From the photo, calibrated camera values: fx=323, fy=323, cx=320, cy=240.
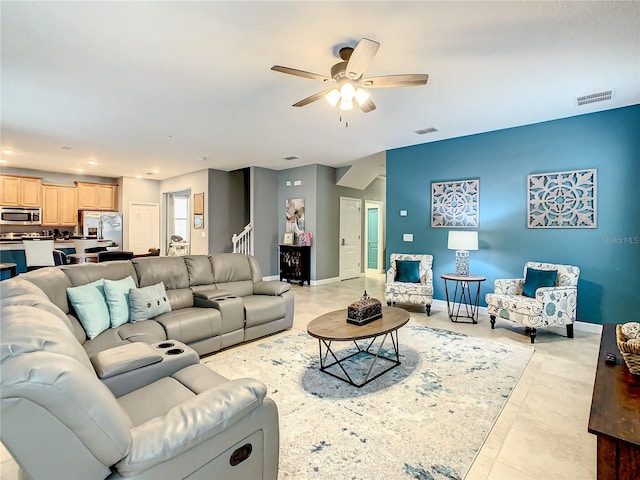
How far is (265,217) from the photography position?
7.85 meters

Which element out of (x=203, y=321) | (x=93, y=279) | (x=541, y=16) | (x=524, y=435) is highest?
(x=541, y=16)

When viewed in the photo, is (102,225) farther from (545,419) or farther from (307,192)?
(545,419)

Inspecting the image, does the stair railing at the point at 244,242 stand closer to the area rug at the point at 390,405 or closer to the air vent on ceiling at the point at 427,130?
the area rug at the point at 390,405

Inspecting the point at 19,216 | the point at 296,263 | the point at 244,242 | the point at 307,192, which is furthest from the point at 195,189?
the point at 19,216

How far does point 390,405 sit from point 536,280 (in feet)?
9.33

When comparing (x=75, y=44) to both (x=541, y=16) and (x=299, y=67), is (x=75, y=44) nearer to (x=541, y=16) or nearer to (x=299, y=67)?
(x=299, y=67)

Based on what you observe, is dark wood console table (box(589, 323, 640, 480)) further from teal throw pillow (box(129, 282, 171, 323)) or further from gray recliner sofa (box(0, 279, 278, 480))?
teal throw pillow (box(129, 282, 171, 323))

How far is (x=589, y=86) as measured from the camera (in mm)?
3297

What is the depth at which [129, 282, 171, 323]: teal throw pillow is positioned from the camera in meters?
2.95

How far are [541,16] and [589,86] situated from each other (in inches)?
64.5

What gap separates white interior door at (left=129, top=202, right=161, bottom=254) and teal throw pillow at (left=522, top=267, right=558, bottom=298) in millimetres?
9267

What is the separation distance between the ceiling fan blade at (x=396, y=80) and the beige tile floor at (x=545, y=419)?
252 cm

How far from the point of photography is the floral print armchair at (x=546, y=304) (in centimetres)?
366

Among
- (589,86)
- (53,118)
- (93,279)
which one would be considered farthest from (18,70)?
(589,86)
